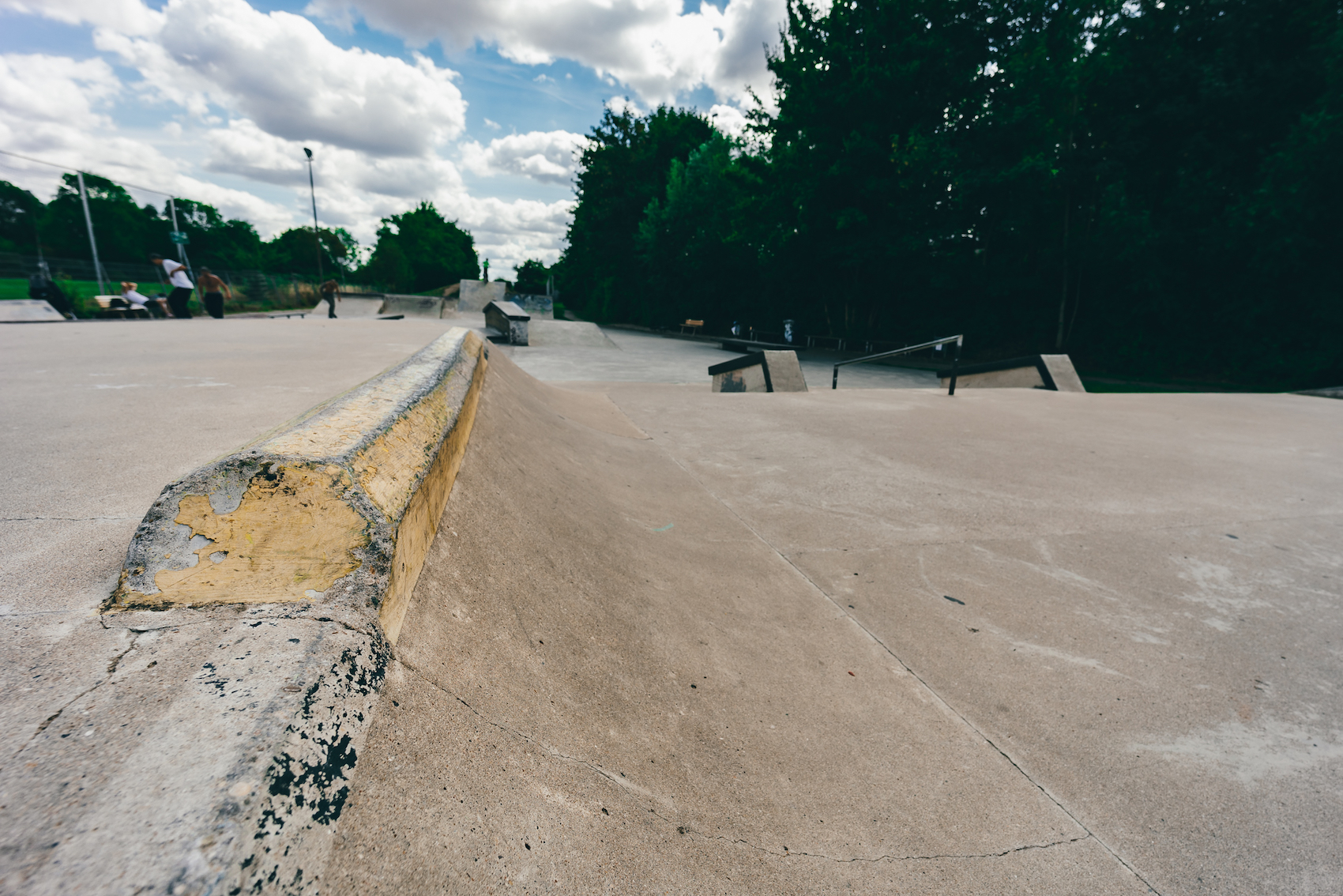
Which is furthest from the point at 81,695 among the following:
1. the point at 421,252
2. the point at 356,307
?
the point at 421,252

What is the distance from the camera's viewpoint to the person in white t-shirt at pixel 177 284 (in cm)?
1186

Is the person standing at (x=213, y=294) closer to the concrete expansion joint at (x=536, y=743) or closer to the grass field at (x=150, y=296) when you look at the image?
the grass field at (x=150, y=296)

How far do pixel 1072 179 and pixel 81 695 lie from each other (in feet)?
75.2

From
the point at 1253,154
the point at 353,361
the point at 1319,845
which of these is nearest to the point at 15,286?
the point at 353,361

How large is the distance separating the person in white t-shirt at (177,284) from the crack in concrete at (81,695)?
14.3 meters

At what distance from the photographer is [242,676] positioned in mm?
1036

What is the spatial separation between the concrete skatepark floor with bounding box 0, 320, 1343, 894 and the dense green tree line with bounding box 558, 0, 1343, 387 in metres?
14.9

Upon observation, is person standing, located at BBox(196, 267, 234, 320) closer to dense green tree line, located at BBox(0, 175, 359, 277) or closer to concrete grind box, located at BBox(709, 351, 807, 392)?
concrete grind box, located at BBox(709, 351, 807, 392)

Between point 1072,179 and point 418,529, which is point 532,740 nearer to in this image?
point 418,529

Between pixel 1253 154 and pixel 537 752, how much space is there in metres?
22.4

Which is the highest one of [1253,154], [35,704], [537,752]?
[1253,154]

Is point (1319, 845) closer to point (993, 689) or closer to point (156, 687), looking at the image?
point (993, 689)

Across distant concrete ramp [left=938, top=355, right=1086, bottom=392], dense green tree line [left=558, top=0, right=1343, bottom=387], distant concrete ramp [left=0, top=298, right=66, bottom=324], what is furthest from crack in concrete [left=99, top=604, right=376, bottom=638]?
dense green tree line [left=558, top=0, right=1343, bottom=387]

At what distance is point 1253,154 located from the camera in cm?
1490
